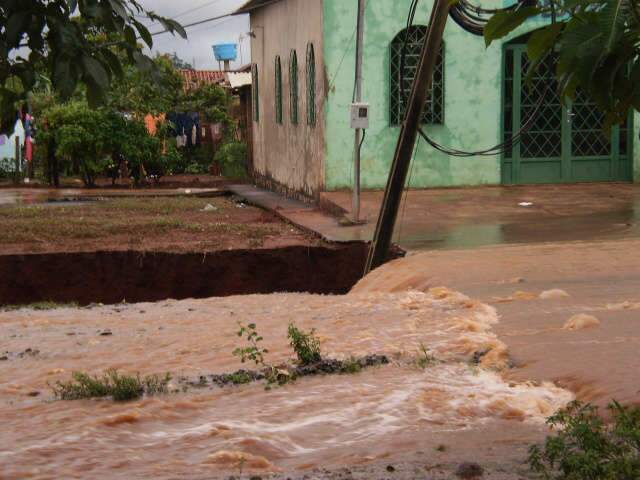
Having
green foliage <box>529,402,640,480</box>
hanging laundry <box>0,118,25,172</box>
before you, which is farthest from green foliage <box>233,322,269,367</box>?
hanging laundry <box>0,118,25,172</box>

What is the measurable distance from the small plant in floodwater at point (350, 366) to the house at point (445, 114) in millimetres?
9969

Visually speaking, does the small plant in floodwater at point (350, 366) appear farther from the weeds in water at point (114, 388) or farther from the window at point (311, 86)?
the window at point (311, 86)

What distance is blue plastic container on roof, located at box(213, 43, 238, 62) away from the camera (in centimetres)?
4809

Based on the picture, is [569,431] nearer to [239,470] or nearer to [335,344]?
[239,470]

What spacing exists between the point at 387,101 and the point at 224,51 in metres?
32.7

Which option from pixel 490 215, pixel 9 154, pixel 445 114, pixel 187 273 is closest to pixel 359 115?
pixel 490 215

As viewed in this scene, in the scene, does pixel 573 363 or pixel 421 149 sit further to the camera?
pixel 421 149

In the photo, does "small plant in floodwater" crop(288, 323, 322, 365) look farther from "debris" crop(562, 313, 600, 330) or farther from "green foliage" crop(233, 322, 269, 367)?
"debris" crop(562, 313, 600, 330)

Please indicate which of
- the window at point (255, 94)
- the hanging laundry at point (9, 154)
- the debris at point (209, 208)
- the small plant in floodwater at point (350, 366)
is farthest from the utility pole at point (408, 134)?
the hanging laundry at point (9, 154)

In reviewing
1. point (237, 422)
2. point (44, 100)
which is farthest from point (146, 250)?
point (44, 100)

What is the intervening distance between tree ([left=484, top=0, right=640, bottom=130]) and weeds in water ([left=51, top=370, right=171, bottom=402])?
3.61m

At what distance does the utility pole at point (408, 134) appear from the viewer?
9770mm

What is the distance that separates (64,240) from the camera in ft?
44.5

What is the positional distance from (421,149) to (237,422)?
478 inches
